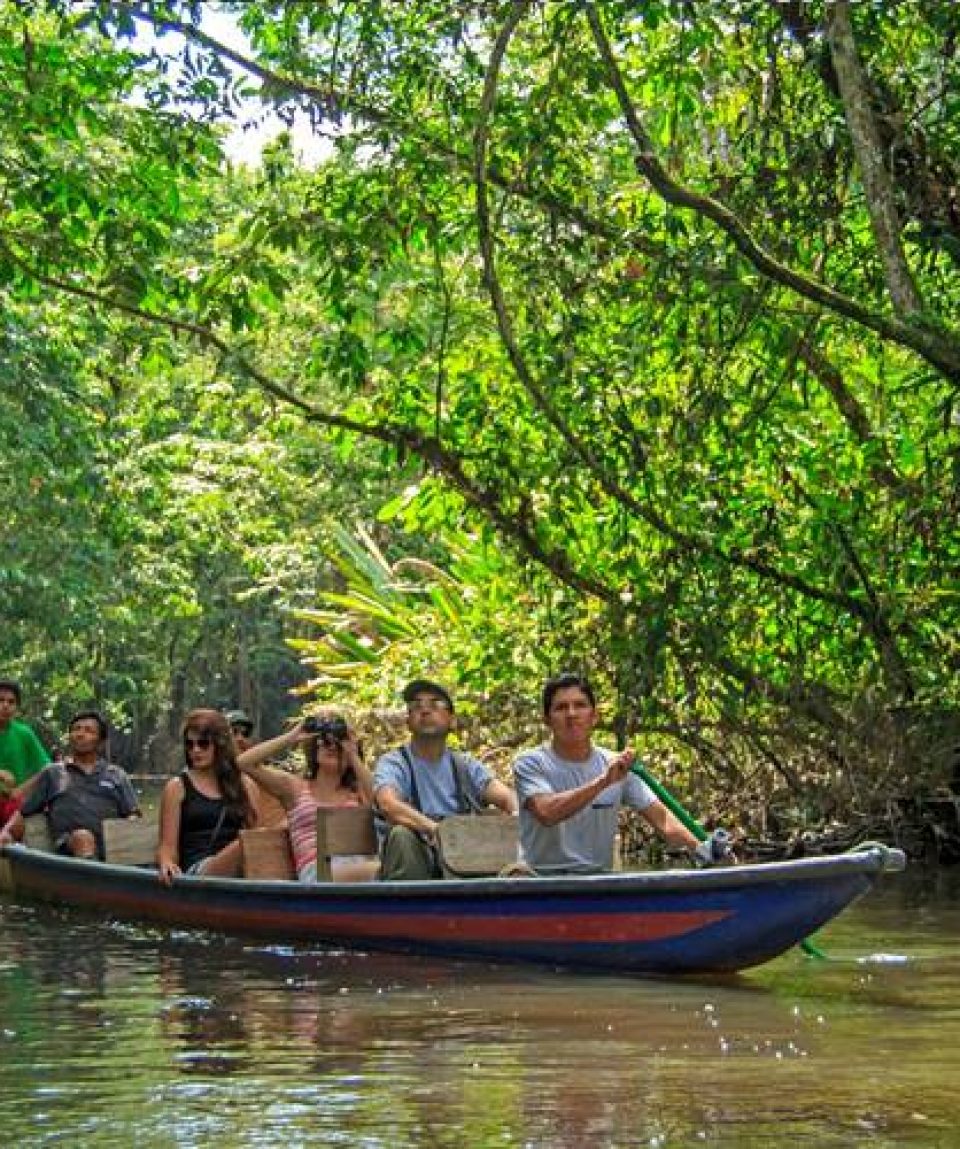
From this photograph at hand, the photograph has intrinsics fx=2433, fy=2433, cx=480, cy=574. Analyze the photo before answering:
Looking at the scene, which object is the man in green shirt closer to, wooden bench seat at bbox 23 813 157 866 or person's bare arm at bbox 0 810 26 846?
person's bare arm at bbox 0 810 26 846

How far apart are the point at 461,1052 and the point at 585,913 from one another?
209 centimetres

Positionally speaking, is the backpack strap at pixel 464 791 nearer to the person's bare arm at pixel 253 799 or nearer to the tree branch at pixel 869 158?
the person's bare arm at pixel 253 799

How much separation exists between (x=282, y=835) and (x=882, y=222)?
4.08 m

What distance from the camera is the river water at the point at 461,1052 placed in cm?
639

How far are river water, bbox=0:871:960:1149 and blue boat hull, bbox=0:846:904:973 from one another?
0.39 feet

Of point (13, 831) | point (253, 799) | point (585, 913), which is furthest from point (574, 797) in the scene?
point (13, 831)

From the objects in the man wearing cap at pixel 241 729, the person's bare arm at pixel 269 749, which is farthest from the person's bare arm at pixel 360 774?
the man wearing cap at pixel 241 729

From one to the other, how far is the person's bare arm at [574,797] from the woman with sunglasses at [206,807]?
2.55 metres

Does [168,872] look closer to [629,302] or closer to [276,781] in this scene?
[276,781]

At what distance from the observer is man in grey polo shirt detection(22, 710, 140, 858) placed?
14.0 meters

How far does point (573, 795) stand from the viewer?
946 cm

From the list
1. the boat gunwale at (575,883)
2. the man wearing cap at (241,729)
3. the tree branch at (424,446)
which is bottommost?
the boat gunwale at (575,883)

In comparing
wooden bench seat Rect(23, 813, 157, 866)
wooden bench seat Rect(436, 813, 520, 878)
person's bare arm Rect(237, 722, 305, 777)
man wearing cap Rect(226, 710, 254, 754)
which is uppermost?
man wearing cap Rect(226, 710, 254, 754)

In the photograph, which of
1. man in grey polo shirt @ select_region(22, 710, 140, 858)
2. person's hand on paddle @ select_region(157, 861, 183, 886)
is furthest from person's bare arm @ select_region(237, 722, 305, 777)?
man in grey polo shirt @ select_region(22, 710, 140, 858)
